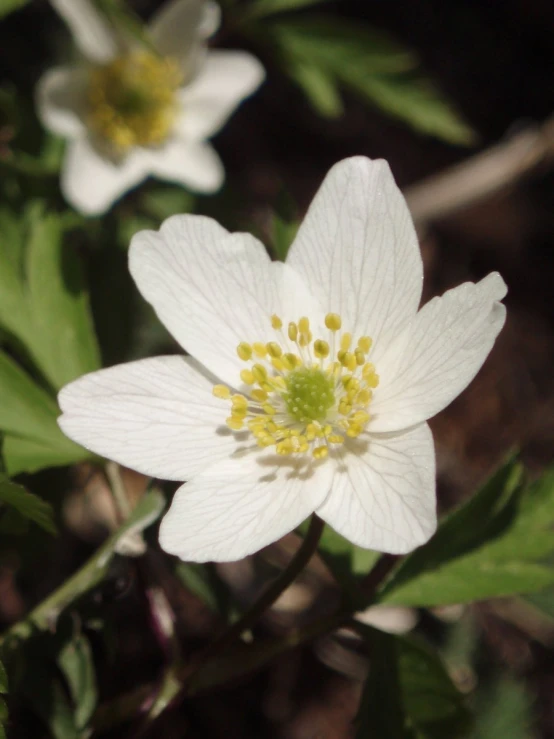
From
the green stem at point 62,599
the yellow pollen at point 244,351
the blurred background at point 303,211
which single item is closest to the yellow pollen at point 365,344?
the yellow pollen at point 244,351

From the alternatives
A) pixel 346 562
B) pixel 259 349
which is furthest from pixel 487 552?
pixel 259 349

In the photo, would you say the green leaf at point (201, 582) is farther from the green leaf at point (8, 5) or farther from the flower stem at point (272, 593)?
the green leaf at point (8, 5)

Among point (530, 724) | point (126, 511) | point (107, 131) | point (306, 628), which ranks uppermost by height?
point (107, 131)

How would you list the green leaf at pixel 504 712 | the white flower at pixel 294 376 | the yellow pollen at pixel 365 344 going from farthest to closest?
the green leaf at pixel 504 712 → the yellow pollen at pixel 365 344 → the white flower at pixel 294 376

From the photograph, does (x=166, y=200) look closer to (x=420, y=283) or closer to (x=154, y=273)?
(x=154, y=273)

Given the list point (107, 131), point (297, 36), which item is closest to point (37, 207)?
point (107, 131)

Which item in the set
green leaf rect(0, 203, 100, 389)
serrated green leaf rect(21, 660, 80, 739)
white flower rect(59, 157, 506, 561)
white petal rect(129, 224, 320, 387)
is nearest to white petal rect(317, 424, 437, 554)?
white flower rect(59, 157, 506, 561)
